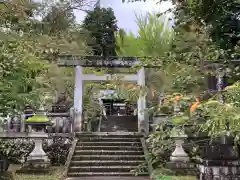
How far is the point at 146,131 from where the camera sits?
486 inches

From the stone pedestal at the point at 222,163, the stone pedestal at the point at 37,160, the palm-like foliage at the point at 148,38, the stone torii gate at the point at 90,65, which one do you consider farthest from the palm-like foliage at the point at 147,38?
the stone pedestal at the point at 222,163

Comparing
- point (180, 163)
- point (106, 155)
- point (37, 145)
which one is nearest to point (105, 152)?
point (106, 155)

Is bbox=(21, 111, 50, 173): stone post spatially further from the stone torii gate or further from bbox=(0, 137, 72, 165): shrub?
the stone torii gate

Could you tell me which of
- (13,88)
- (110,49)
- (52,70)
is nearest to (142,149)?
(13,88)

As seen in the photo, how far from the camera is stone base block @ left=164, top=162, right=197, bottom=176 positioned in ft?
27.5

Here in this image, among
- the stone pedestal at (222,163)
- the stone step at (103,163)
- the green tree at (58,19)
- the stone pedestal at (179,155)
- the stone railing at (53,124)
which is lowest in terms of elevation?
the stone step at (103,163)

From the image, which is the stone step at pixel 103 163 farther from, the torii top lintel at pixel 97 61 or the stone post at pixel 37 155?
the torii top lintel at pixel 97 61

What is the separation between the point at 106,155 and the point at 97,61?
4.46 metres

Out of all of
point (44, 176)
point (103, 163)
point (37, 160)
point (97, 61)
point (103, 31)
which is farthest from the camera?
Answer: point (103, 31)

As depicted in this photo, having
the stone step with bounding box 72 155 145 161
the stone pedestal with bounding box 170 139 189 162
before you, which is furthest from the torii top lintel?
the stone pedestal with bounding box 170 139 189 162

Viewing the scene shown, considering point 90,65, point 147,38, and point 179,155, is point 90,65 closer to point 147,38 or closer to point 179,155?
point 179,155

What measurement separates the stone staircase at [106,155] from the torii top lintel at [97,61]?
2989mm

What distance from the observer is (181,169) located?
8.59 m

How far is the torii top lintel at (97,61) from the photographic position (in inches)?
514
